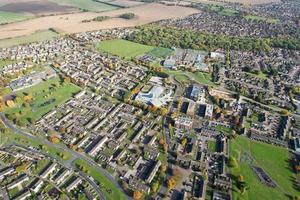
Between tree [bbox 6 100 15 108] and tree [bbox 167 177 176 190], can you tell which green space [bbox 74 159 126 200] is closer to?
tree [bbox 167 177 176 190]

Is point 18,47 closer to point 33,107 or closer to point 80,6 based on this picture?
point 33,107

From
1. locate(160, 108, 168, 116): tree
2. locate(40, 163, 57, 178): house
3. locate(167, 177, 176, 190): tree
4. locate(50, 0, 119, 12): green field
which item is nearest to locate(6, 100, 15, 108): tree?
locate(40, 163, 57, 178): house

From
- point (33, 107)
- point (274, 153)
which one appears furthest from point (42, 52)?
point (274, 153)

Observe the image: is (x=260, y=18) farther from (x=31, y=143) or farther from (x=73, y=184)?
(x=73, y=184)

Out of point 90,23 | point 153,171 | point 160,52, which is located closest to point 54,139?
point 153,171

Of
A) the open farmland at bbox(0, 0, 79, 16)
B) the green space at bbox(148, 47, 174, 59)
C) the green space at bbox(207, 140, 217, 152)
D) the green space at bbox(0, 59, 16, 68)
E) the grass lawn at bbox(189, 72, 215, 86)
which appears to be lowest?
the green space at bbox(207, 140, 217, 152)

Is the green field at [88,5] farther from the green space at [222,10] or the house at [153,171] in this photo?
the house at [153,171]
